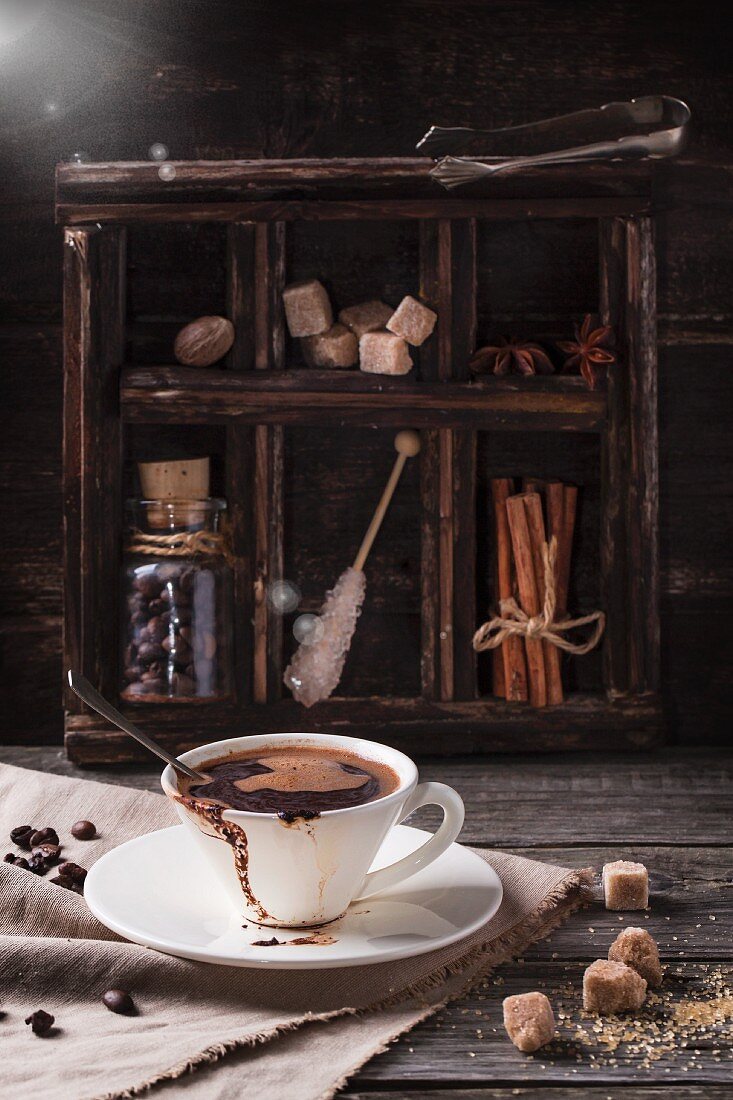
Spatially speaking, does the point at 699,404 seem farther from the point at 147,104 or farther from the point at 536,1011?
the point at 536,1011

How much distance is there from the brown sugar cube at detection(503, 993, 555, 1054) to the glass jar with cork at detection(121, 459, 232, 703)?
29.7 inches

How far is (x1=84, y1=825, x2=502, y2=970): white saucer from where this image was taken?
74 cm

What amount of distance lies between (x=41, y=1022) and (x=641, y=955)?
408mm

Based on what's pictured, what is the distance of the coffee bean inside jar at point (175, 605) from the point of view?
1.37m

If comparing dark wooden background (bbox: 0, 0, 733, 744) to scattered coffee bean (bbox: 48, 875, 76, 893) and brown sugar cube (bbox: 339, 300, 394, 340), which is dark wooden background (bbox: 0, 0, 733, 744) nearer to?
brown sugar cube (bbox: 339, 300, 394, 340)

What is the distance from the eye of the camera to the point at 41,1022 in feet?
2.32

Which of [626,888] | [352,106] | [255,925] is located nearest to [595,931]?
[626,888]

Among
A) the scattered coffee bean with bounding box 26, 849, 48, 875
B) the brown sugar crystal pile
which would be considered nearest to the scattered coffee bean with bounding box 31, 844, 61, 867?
the scattered coffee bean with bounding box 26, 849, 48, 875

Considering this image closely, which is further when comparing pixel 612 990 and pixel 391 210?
pixel 391 210

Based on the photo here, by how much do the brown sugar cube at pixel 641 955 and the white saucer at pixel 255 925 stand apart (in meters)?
0.09

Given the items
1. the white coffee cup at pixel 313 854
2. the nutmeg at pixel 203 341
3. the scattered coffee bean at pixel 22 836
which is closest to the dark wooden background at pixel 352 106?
the nutmeg at pixel 203 341

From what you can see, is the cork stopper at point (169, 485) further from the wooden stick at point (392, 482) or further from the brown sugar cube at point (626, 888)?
the brown sugar cube at point (626, 888)

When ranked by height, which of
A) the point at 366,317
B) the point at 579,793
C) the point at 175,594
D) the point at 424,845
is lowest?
the point at 579,793

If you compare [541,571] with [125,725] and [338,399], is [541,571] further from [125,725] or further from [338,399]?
[125,725]
